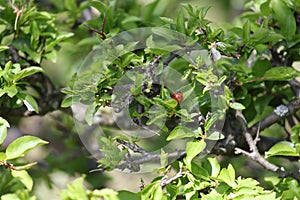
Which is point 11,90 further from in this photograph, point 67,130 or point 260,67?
point 67,130

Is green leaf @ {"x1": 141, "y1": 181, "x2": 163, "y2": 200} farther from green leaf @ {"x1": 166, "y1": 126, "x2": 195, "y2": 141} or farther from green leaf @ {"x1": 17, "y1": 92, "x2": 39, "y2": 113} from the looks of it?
green leaf @ {"x1": 17, "y1": 92, "x2": 39, "y2": 113}

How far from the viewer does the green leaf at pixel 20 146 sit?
1021mm

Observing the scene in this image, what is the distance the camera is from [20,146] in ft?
3.38

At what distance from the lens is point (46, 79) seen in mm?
1594

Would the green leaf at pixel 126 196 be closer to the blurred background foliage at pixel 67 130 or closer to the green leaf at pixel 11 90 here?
the green leaf at pixel 11 90

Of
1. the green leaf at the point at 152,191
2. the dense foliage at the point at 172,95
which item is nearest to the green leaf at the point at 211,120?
the dense foliage at the point at 172,95

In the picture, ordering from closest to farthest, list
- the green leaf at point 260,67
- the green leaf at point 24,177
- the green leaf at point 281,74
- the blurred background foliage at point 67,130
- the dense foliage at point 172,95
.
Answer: the green leaf at point 24,177, the dense foliage at point 172,95, the green leaf at point 281,74, the green leaf at point 260,67, the blurred background foliage at point 67,130

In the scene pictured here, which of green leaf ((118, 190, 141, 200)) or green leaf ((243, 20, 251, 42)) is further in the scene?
green leaf ((243, 20, 251, 42))

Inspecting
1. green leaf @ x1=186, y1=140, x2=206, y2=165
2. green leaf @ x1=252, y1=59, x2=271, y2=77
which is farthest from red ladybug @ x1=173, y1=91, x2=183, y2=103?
green leaf @ x1=252, y1=59, x2=271, y2=77

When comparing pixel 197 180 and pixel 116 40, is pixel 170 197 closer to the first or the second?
pixel 197 180

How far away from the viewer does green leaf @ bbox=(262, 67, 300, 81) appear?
131 centimetres

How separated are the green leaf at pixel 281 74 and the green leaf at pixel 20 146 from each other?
1.96 ft

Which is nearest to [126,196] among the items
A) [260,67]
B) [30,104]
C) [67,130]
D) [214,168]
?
[214,168]

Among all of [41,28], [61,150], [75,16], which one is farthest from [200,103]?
[61,150]
